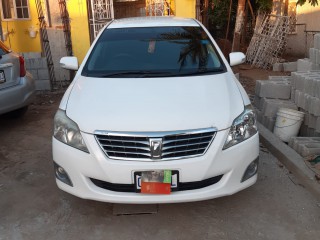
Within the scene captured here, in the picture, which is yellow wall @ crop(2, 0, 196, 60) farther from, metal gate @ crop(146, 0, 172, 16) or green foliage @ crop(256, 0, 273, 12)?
green foliage @ crop(256, 0, 273, 12)

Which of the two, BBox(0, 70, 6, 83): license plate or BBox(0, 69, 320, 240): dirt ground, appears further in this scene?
BBox(0, 70, 6, 83): license plate

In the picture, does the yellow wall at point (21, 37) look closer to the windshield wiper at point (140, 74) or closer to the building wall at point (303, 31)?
the windshield wiper at point (140, 74)

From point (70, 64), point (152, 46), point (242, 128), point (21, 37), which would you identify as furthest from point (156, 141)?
point (21, 37)

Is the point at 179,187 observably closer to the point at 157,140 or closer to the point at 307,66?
the point at 157,140

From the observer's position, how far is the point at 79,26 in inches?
347

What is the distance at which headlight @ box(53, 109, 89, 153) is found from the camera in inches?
118

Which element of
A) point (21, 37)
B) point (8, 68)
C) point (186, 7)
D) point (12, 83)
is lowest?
point (12, 83)

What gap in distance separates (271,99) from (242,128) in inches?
115

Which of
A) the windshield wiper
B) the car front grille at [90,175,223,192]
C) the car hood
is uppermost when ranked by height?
the windshield wiper

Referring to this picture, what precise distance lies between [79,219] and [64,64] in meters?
1.97

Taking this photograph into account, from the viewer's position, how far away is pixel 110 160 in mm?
2885

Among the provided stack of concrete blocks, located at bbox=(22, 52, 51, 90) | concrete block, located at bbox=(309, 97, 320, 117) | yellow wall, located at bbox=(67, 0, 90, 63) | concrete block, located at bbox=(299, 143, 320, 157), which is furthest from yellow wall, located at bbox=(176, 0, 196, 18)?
concrete block, located at bbox=(299, 143, 320, 157)

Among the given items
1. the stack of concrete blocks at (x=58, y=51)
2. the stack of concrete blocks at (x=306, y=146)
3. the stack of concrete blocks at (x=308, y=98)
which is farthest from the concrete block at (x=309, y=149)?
the stack of concrete blocks at (x=58, y=51)

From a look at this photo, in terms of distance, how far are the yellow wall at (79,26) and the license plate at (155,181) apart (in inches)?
260
